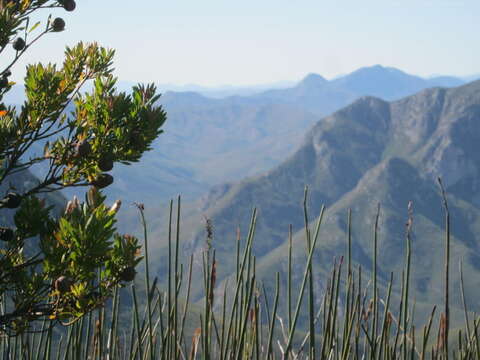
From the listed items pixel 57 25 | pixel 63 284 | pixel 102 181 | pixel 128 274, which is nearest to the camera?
pixel 63 284

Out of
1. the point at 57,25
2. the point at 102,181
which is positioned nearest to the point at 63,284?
the point at 102,181

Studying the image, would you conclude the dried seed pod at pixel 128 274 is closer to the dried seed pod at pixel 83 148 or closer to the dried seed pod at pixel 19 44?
the dried seed pod at pixel 83 148

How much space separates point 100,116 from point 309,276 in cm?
113

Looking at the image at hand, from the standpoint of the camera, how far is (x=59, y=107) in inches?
100

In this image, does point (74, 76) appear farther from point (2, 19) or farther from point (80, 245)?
point (80, 245)

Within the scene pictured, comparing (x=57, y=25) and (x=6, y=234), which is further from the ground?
(x=57, y=25)

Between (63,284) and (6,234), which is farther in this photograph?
(6,234)

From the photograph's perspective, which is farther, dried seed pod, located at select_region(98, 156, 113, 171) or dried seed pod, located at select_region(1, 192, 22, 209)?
dried seed pod, located at select_region(98, 156, 113, 171)

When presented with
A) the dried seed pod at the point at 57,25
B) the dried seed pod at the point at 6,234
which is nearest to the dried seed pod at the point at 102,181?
the dried seed pod at the point at 6,234

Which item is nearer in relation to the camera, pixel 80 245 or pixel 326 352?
pixel 80 245

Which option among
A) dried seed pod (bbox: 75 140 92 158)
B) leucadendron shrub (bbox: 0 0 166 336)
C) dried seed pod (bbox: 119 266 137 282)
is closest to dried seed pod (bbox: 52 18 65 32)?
leucadendron shrub (bbox: 0 0 166 336)

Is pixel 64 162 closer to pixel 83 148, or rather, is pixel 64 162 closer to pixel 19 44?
pixel 83 148

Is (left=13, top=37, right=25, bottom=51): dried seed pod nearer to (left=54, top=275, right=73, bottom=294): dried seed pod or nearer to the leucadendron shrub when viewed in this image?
the leucadendron shrub

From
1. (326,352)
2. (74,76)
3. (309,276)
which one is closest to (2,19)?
(74,76)
